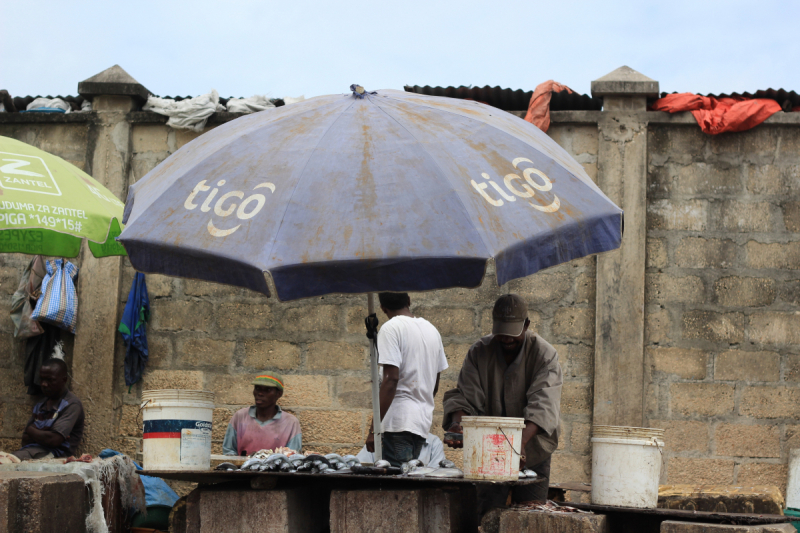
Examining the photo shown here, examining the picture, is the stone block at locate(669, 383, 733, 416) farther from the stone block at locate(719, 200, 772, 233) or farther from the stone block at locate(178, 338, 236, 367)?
the stone block at locate(178, 338, 236, 367)

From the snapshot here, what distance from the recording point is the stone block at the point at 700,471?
5973 mm

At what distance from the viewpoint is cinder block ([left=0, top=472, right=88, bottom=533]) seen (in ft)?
12.3

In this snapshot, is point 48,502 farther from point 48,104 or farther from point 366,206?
point 48,104

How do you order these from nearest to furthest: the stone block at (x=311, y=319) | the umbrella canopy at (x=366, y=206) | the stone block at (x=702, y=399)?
the umbrella canopy at (x=366, y=206) → the stone block at (x=702, y=399) → the stone block at (x=311, y=319)

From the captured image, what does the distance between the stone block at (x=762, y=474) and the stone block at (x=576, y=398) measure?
1158mm

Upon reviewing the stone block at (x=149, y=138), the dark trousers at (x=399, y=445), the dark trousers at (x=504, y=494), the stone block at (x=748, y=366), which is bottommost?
the dark trousers at (x=504, y=494)

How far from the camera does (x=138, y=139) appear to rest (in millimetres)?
6723

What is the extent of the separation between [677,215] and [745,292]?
2.42ft

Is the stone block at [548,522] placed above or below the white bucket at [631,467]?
below

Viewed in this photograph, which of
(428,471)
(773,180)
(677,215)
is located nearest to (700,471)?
(677,215)

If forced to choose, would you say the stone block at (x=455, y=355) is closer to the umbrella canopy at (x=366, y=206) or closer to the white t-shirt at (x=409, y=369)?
the white t-shirt at (x=409, y=369)

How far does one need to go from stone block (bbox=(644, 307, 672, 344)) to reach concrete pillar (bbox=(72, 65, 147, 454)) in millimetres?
4051

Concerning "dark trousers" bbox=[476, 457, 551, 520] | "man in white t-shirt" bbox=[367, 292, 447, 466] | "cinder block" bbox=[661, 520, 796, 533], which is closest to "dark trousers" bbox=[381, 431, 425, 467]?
"man in white t-shirt" bbox=[367, 292, 447, 466]

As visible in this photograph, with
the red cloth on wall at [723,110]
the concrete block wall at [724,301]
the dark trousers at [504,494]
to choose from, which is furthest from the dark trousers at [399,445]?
the red cloth on wall at [723,110]
